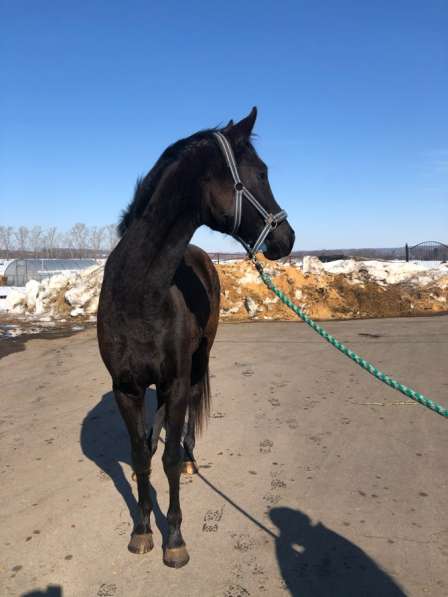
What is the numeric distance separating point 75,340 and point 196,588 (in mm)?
7911

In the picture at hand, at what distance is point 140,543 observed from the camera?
8.65 feet

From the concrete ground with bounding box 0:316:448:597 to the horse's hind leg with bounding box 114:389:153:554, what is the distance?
88 millimetres

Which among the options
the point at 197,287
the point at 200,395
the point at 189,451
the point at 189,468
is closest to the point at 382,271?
the point at 200,395

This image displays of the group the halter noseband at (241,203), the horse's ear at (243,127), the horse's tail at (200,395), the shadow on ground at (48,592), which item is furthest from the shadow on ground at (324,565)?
the horse's ear at (243,127)

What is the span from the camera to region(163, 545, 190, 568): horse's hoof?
2.50 m

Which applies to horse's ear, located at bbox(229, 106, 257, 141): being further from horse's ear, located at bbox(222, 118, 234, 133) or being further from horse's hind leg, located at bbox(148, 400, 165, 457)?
horse's hind leg, located at bbox(148, 400, 165, 457)

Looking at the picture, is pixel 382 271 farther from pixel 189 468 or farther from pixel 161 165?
pixel 161 165

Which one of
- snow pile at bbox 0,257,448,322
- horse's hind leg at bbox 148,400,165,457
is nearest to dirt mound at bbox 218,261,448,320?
snow pile at bbox 0,257,448,322

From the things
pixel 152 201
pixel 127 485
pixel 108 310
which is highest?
pixel 152 201

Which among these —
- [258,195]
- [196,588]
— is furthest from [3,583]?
[258,195]

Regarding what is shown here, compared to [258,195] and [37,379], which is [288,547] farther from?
[37,379]

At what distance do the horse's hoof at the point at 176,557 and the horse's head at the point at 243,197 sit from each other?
5.76 ft

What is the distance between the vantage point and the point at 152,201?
92.1 inches

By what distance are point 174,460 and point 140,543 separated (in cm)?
51
